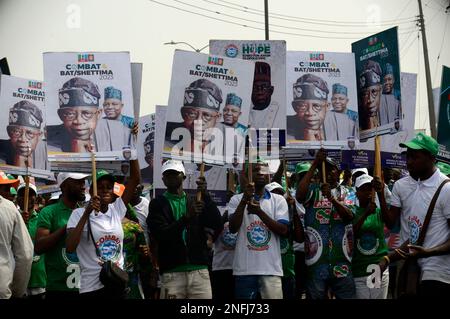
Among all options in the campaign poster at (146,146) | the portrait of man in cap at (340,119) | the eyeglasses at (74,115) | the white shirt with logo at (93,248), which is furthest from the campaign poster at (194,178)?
the white shirt with logo at (93,248)

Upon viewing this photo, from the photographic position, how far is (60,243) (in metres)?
8.62

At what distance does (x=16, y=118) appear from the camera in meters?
10.7

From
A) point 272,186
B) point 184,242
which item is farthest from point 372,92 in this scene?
point 184,242

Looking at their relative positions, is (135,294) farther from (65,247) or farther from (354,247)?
(354,247)

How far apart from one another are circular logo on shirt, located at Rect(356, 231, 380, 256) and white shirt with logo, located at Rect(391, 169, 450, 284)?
1.81m

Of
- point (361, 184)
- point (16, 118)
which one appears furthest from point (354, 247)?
point (16, 118)

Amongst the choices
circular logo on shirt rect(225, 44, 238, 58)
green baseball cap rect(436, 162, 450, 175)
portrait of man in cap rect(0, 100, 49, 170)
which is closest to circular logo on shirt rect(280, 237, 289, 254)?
green baseball cap rect(436, 162, 450, 175)

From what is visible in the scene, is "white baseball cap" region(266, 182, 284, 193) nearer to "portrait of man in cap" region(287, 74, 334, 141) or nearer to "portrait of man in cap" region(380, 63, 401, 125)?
"portrait of man in cap" region(287, 74, 334, 141)

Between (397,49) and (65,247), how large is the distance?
4.13m

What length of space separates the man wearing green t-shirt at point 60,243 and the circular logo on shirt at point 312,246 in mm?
2461

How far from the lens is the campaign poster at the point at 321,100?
9.83 meters

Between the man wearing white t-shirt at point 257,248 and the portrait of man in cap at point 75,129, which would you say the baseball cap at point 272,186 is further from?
the portrait of man in cap at point 75,129

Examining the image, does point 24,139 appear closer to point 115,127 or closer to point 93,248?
point 115,127
